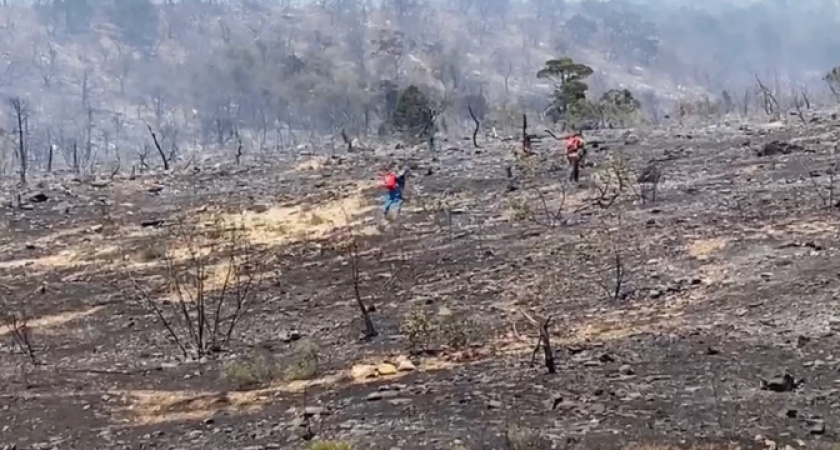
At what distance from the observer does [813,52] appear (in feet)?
456

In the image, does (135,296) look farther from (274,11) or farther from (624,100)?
(274,11)

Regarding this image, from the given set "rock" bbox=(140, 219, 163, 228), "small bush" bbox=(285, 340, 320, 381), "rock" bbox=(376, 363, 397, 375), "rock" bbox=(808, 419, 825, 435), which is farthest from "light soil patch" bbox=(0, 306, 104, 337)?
"rock" bbox=(808, 419, 825, 435)

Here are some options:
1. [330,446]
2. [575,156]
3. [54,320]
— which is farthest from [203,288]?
[575,156]

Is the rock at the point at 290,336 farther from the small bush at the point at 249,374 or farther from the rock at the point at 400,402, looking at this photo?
the rock at the point at 400,402

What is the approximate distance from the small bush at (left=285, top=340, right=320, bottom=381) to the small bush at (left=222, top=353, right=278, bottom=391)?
156 millimetres

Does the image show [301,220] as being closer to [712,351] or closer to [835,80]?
[712,351]

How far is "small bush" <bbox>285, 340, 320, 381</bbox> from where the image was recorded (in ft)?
29.0

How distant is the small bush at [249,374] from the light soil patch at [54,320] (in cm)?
445

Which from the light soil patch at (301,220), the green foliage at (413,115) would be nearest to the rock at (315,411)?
the light soil patch at (301,220)

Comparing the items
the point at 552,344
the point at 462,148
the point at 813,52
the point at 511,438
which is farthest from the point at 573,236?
the point at 813,52

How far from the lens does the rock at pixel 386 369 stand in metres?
8.67

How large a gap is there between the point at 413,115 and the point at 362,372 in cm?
3031

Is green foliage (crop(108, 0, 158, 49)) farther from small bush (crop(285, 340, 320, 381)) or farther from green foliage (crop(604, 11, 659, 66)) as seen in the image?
small bush (crop(285, 340, 320, 381))

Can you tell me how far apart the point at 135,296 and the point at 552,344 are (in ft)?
22.8
